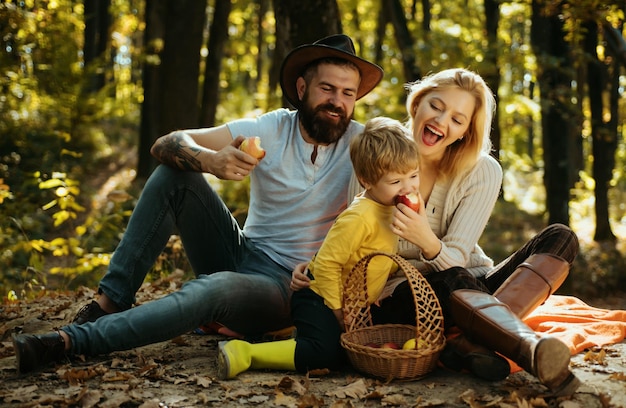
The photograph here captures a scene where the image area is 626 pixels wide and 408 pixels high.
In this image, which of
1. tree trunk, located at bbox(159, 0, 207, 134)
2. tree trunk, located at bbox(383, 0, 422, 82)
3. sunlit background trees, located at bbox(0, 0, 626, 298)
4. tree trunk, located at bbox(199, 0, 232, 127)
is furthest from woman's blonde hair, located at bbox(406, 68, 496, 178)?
tree trunk, located at bbox(199, 0, 232, 127)

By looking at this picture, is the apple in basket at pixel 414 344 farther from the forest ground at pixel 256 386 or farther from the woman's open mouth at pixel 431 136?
the woman's open mouth at pixel 431 136

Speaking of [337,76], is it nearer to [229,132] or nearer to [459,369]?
[229,132]

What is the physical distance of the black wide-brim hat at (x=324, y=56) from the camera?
432cm

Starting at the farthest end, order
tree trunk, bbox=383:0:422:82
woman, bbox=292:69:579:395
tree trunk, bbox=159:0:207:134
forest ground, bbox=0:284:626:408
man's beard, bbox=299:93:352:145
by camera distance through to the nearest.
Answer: tree trunk, bbox=383:0:422:82, tree trunk, bbox=159:0:207:134, man's beard, bbox=299:93:352:145, woman, bbox=292:69:579:395, forest ground, bbox=0:284:626:408

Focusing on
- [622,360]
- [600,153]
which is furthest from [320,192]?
[600,153]

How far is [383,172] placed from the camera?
11.8 ft

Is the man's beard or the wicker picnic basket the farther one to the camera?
the man's beard

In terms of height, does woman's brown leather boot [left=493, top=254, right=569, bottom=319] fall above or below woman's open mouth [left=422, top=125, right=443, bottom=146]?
below

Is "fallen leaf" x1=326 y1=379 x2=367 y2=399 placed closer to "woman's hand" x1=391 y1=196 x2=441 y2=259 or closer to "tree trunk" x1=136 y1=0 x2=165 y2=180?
"woman's hand" x1=391 y1=196 x2=441 y2=259

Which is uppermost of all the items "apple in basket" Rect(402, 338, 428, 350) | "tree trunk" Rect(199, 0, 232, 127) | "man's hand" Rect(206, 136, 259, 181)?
"tree trunk" Rect(199, 0, 232, 127)

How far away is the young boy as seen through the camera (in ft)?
11.7

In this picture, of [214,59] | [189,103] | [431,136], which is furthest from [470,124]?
[214,59]

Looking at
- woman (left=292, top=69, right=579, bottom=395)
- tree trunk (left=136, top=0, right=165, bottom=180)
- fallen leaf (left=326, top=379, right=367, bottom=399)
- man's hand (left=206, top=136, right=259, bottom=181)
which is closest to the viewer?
fallen leaf (left=326, top=379, right=367, bottom=399)

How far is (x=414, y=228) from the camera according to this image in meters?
3.57
